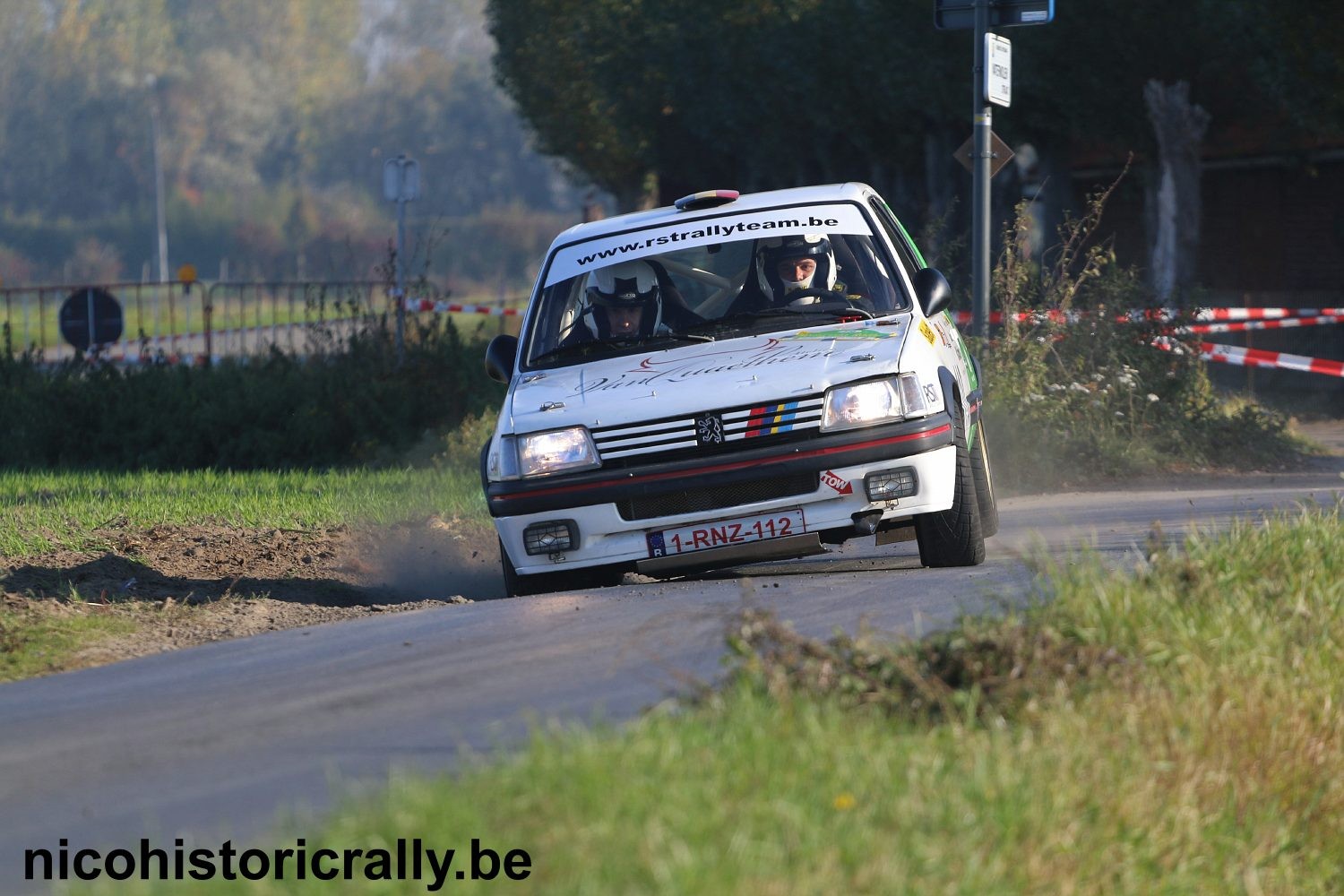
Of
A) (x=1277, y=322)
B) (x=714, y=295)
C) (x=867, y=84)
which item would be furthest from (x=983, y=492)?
(x=867, y=84)

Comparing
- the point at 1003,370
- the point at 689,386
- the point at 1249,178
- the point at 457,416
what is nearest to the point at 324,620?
the point at 689,386

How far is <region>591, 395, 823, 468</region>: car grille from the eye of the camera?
7.87 meters

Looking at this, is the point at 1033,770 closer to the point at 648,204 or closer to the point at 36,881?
the point at 36,881

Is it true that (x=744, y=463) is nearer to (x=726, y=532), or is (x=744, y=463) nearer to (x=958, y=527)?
(x=726, y=532)

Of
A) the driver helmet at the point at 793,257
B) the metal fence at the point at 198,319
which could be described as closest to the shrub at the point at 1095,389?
the driver helmet at the point at 793,257

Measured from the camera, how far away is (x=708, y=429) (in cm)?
790

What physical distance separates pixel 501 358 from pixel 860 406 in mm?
2176

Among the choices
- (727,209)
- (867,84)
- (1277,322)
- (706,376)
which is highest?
(867,84)

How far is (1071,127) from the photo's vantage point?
2606cm

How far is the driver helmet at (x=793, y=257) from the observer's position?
9149 mm

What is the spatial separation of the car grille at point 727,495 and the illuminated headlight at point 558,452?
28cm

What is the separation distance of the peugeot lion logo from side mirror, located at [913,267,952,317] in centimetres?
153

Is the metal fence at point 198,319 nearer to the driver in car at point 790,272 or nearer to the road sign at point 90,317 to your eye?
the road sign at point 90,317

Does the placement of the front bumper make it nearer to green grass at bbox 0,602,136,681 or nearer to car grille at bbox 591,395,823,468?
car grille at bbox 591,395,823,468
